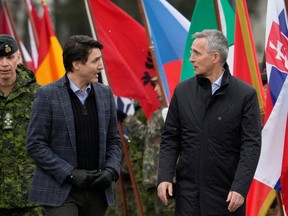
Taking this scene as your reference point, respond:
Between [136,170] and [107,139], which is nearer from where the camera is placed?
[107,139]

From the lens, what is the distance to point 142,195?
14594mm

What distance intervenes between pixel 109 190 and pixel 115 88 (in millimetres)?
4304

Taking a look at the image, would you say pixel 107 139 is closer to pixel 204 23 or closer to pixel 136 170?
pixel 204 23

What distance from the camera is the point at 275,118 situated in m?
9.50

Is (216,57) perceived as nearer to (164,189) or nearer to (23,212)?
(164,189)

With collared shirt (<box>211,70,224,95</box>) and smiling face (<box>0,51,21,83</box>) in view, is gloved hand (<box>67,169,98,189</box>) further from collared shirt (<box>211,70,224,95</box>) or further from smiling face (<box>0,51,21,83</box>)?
smiling face (<box>0,51,21,83</box>)

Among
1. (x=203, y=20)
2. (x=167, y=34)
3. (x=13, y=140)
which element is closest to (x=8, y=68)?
(x=13, y=140)

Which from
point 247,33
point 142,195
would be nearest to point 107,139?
point 247,33

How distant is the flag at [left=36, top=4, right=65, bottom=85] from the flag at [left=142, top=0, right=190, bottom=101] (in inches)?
77.8

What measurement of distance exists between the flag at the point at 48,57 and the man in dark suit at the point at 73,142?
210 inches

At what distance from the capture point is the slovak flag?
9.38 meters

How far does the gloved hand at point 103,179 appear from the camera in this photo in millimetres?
8312

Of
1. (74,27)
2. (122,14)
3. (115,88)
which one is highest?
(122,14)

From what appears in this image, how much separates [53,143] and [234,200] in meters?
1.44
